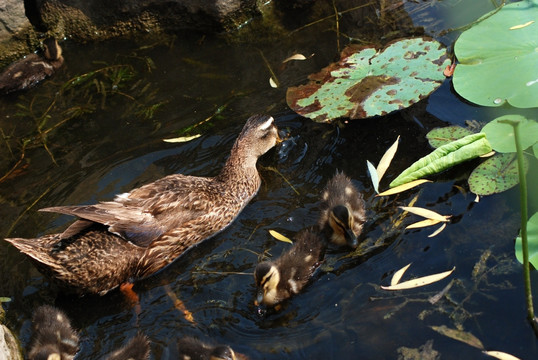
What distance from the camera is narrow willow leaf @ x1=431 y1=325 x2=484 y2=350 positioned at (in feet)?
11.1

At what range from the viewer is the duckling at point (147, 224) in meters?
4.03

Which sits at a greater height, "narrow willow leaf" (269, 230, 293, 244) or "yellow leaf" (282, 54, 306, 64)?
"yellow leaf" (282, 54, 306, 64)

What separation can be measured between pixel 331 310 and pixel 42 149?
291 centimetres

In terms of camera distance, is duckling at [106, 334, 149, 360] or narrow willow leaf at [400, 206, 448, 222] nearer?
duckling at [106, 334, 149, 360]

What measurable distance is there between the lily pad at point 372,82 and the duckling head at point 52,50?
98.6 inches

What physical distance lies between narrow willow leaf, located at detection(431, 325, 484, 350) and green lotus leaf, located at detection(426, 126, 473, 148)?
59.6 inches

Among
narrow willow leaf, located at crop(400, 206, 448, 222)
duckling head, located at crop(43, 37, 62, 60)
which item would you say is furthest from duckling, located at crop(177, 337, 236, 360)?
duckling head, located at crop(43, 37, 62, 60)

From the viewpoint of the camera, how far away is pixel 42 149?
5406mm

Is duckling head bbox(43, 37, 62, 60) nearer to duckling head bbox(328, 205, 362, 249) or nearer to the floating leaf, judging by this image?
duckling head bbox(328, 205, 362, 249)

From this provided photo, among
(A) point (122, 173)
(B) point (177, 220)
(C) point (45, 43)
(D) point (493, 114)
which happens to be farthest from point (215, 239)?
(C) point (45, 43)

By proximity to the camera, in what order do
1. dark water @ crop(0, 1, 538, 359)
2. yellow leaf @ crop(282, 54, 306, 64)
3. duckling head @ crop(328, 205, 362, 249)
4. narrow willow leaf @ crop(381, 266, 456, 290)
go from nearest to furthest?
1. dark water @ crop(0, 1, 538, 359)
2. narrow willow leaf @ crop(381, 266, 456, 290)
3. duckling head @ crop(328, 205, 362, 249)
4. yellow leaf @ crop(282, 54, 306, 64)

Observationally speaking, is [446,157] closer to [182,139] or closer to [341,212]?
[341,212]

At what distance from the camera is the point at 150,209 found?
4.39m

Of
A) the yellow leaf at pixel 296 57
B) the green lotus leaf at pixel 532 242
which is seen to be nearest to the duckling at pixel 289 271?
the green lotus leaf at pixel 532 242
